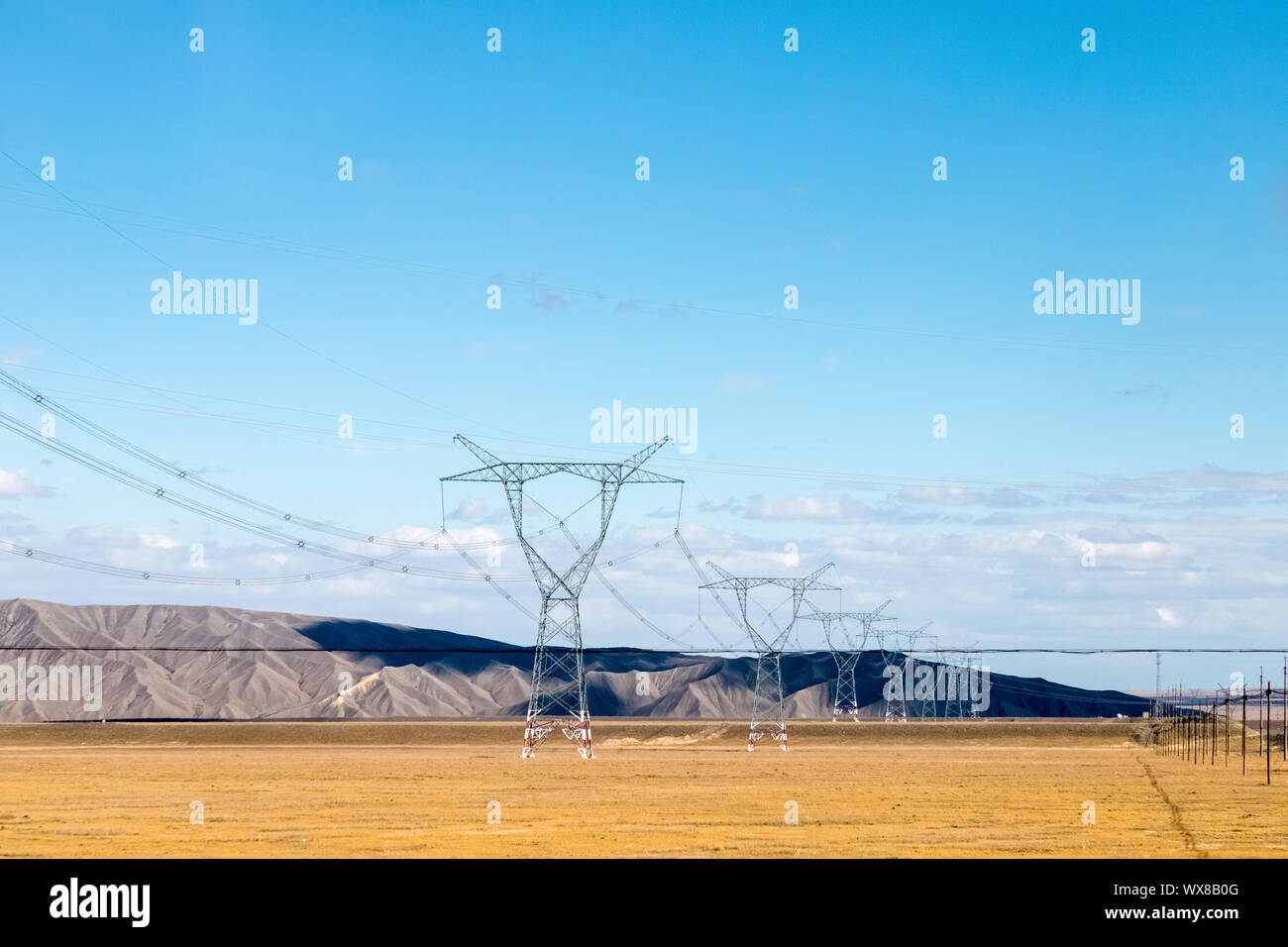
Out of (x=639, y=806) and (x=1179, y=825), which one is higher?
(x=1179, y=825)

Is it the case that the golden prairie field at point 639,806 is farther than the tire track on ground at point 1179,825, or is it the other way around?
the golden prairie field at point 639,806

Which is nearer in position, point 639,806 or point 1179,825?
point 1179,825

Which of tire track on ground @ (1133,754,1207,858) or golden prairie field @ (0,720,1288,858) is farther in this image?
golden prairie field @ (0,720,1288,858)
